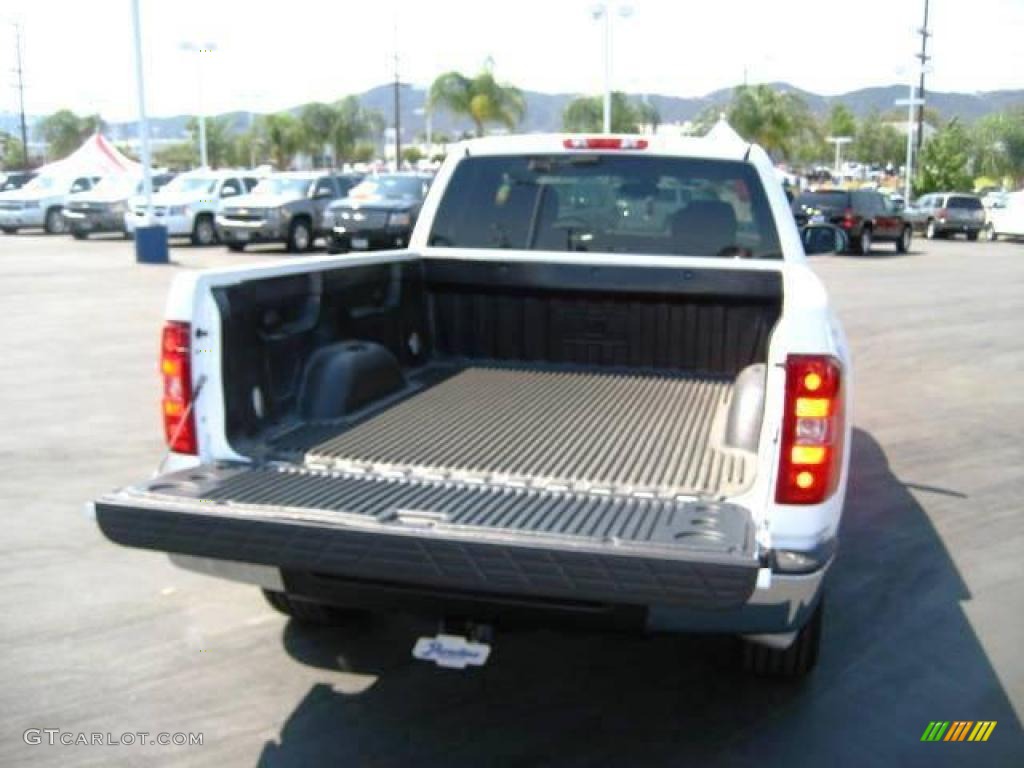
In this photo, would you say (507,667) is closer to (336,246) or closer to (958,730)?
(958,730)

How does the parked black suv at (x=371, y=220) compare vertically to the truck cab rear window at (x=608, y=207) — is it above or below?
below

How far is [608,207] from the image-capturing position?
219 inches

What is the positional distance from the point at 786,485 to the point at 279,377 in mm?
2065

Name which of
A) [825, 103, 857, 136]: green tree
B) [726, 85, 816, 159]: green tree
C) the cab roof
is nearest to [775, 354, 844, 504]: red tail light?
the cab roof

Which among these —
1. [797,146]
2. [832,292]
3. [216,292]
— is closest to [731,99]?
[797,146]

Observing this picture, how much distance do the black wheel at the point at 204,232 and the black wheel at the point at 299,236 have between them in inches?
127

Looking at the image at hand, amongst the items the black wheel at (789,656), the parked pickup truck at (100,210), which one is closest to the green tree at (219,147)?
the parked pickup truck at (100,210)

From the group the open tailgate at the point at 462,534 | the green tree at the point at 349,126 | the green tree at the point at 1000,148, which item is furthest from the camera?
the green tree at the point at 349,126

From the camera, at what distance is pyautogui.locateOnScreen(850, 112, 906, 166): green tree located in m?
104

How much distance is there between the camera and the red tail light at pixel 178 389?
3.62 m

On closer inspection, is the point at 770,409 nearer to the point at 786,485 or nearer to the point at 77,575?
the point at 786,485

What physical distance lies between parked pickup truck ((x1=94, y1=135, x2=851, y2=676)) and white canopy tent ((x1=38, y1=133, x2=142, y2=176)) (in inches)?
1261

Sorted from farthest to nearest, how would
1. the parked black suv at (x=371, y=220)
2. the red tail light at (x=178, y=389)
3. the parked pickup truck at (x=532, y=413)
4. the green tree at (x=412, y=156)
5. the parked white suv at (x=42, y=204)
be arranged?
1. the green tree at (x=412, y=156)
2. the parked white suv at (x=42, y=204)
3. the parked black suv at (x=371, y=220)
4. the red tail light at (x=178, y=389)
5. the parked pickup truck at (x=532, y=413)

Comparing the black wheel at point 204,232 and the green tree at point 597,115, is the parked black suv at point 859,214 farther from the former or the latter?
the green tree at point 597,115
